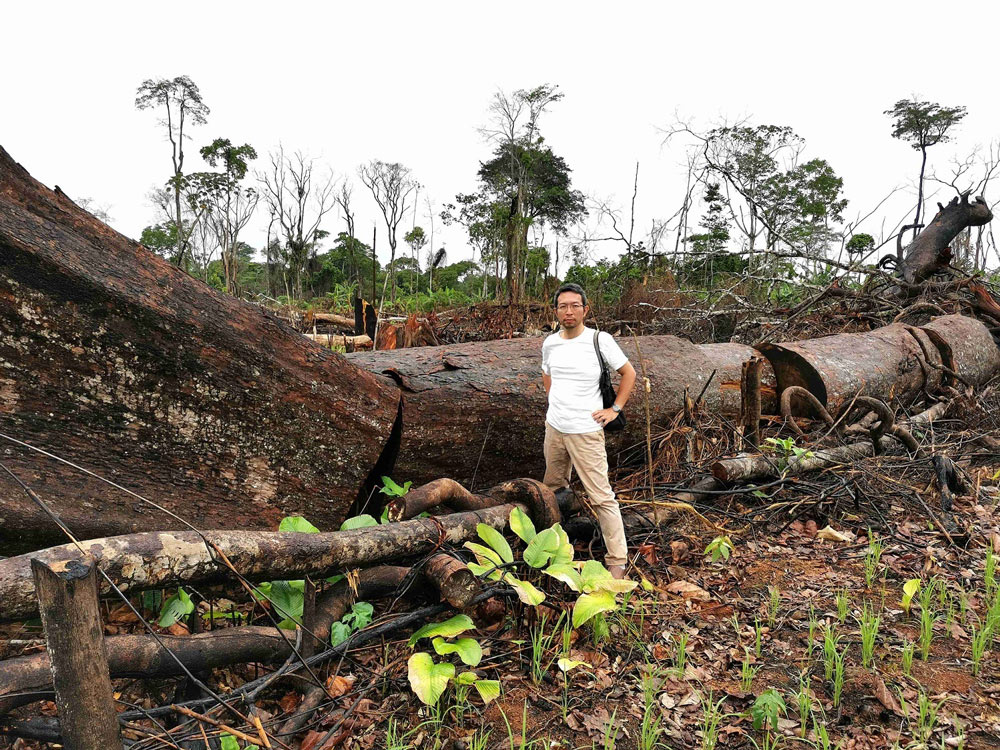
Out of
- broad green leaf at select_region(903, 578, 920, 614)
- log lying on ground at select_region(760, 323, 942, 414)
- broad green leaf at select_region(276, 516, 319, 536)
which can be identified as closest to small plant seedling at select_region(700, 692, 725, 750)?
broad green leaf at select_region(903, 578, 920, 614)

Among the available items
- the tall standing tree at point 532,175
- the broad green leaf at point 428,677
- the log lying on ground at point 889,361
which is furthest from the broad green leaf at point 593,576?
the tall standing tree at point 532,175

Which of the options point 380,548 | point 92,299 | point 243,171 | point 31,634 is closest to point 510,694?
point 380,548

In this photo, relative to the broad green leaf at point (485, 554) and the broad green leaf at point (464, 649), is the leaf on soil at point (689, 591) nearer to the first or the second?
the broad green leaf at point (485, 554)

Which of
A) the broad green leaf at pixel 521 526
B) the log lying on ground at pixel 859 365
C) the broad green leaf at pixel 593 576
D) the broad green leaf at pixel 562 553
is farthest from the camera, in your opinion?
the log lying on ground at pixel 859 365

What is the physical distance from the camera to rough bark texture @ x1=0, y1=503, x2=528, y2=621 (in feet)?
4.47

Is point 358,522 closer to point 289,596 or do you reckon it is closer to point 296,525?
point 296,525

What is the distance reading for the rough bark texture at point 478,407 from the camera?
9.51 ft

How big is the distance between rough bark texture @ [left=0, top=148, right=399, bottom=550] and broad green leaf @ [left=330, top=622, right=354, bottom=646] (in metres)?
0.63

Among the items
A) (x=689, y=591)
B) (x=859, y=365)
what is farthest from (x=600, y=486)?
(x=859, y=365)

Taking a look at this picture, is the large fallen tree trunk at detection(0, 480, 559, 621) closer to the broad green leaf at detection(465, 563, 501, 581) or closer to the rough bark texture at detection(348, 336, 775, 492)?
the broad green leaf at detection(465, 563, 501, 581)

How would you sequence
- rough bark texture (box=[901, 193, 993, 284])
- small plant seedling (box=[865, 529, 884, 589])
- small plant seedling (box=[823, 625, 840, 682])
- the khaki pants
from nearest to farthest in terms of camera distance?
1. small plant seedling (box=[823, 625, 840, 682])
2. small plant seedling (box=[865, 529, 884, 589])
3. the khaki pants
4. rough bark texture (box=[901, 193, 993, 284])

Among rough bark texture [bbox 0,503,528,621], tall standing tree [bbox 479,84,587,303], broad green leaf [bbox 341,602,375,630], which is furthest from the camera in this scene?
tall standing tree [bbox 479,84,587,303]

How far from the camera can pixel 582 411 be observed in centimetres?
275

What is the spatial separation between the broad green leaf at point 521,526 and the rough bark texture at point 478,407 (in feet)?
2.35
